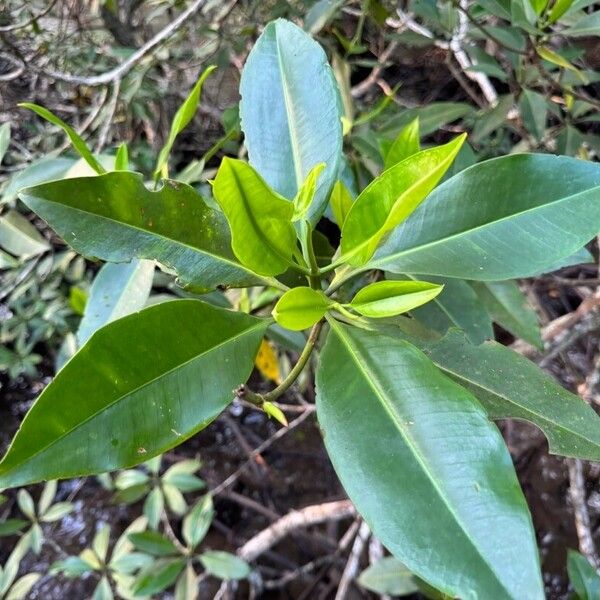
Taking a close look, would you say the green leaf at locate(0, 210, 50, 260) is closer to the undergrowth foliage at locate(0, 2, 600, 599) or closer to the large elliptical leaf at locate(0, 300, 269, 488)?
the undergrowth foliage at locate(0, 2, 600, 599)

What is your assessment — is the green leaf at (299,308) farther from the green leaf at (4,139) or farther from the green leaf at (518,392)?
the green leaf at (4,139)

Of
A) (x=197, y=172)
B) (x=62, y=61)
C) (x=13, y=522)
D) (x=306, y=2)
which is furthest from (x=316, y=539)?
(x=62, y=61)

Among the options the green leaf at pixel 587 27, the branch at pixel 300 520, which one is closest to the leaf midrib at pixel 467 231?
the green leaf at pixel 587 27

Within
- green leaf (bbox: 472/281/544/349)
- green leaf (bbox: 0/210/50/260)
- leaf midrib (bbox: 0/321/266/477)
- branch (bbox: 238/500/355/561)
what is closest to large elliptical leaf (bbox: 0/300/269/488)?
leaf midrib (bbox: 0/321/266/477)

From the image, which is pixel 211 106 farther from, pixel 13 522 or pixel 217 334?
pixel 217 334

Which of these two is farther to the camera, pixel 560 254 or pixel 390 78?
pixel 390 78

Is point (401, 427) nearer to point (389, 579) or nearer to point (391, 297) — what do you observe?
point (391, 297)

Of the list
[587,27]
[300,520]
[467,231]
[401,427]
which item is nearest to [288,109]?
[467,231]
